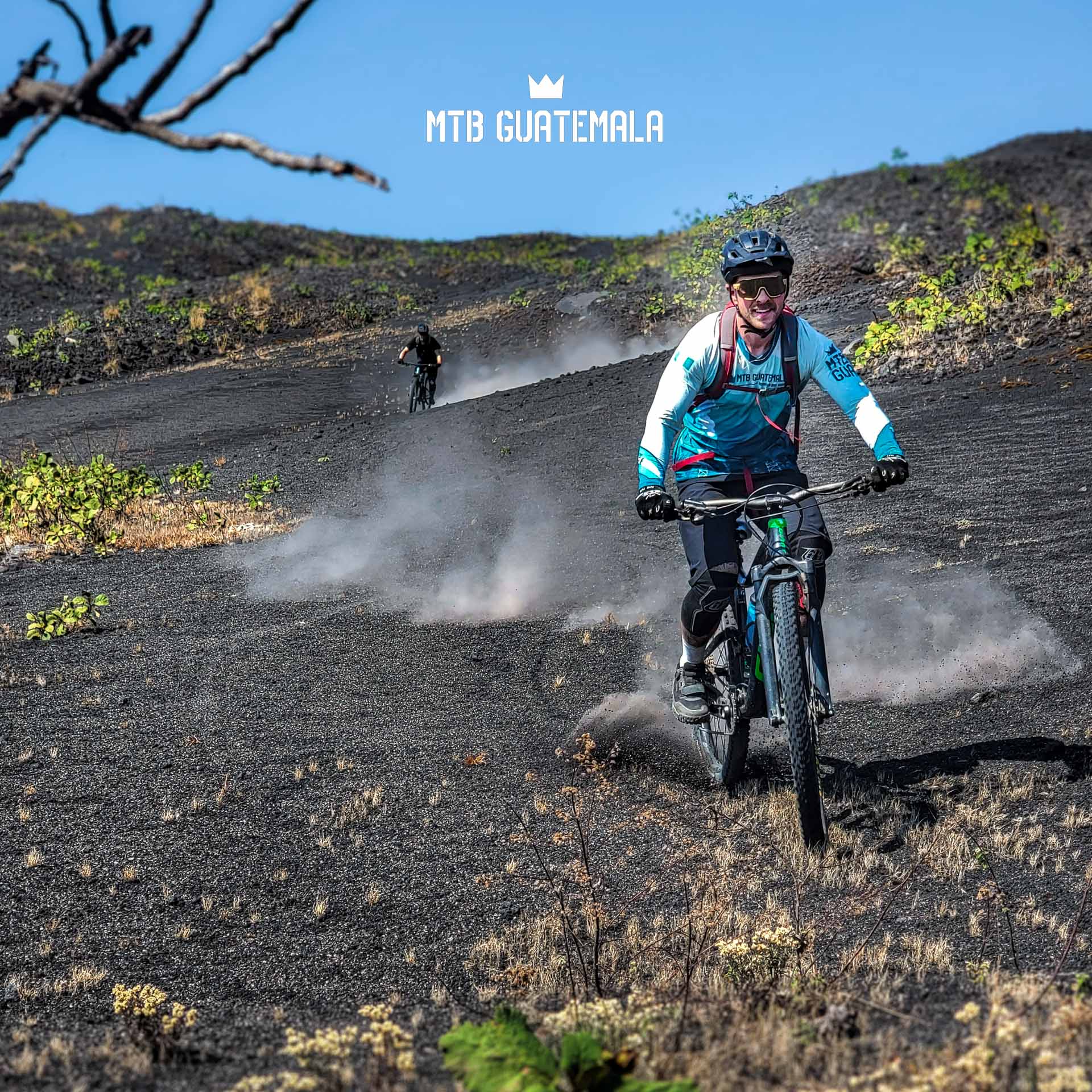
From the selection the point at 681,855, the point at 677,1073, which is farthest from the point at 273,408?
the point at 677,1073

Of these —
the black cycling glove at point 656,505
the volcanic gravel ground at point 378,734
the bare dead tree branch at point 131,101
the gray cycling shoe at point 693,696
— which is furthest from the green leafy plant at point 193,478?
the bare dead tree branch at point 131,101

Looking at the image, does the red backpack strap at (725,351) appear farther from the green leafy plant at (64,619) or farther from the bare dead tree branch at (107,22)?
the green leafy plant at (64,619)

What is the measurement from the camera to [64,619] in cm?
952

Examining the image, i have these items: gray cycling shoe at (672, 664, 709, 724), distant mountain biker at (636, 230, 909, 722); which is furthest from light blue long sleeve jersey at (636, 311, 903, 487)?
gray cycling shoe at (672, 664, 709, 724)

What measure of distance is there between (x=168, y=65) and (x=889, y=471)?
12.1 ft

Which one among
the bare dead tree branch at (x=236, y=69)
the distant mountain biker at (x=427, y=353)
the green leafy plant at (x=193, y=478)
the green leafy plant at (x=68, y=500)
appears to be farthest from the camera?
the distant mountain biker at (x=427, y=353)

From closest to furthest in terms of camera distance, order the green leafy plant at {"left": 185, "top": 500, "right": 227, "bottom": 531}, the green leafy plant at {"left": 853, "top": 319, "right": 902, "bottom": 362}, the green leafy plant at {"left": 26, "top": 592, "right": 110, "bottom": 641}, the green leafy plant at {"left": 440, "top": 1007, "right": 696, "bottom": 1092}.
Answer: the green leafy plant at {"left": 440, "top": 1007, "right": 696, "bottom": 1092}, the green leafy plant at {"left": 26, "top": 592, "right": 110, "bottom": 641}, the green leafy plant at {"left": 185, "top": 500, "right": 227, "bottom": 531}, the green leafy plant at {"left": 853, "top": 319, "right": 902, "bottom": 362}

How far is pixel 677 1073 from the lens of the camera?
2773 mm

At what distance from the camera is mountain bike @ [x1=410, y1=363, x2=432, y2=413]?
2100 centimetres

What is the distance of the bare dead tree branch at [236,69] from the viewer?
210cm

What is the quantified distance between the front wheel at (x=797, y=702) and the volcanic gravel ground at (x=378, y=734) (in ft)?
1.96

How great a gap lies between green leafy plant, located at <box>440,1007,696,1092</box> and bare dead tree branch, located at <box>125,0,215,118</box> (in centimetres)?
215

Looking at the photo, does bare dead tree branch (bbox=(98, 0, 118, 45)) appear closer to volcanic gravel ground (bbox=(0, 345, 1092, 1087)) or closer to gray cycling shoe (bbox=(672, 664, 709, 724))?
volcanic gravel ground (bbox=(0, 345, 1092, 1087))

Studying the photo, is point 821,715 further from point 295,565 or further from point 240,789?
point 295,565
